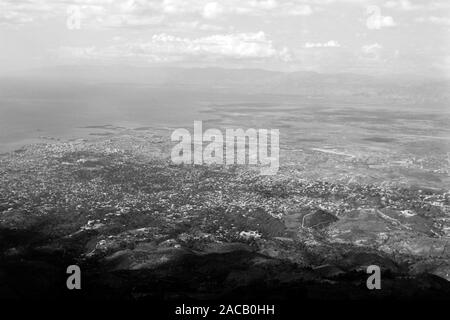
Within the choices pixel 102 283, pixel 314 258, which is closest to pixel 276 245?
pixel 314 258

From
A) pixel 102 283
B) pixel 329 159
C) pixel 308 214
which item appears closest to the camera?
pixel 102 283

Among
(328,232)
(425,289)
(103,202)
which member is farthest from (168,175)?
(425,289)

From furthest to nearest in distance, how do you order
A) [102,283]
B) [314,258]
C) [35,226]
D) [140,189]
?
[140,189], [35,226], [314,258], [102,283]

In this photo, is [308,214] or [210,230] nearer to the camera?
[210,230]

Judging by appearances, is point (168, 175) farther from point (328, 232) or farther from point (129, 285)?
point (129, 285)

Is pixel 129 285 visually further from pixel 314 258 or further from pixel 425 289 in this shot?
pixel 425 289

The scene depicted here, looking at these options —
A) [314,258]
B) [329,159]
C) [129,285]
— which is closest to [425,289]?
[314,258]

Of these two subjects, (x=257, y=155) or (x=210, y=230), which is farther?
(x=257, y=155)

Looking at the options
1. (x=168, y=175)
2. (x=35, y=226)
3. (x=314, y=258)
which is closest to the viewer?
(x=314, y=258)

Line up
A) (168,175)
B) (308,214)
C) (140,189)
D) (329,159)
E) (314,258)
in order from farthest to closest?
(329,159)
(168,175)
(140,189)
(308,214)
(314,258)
